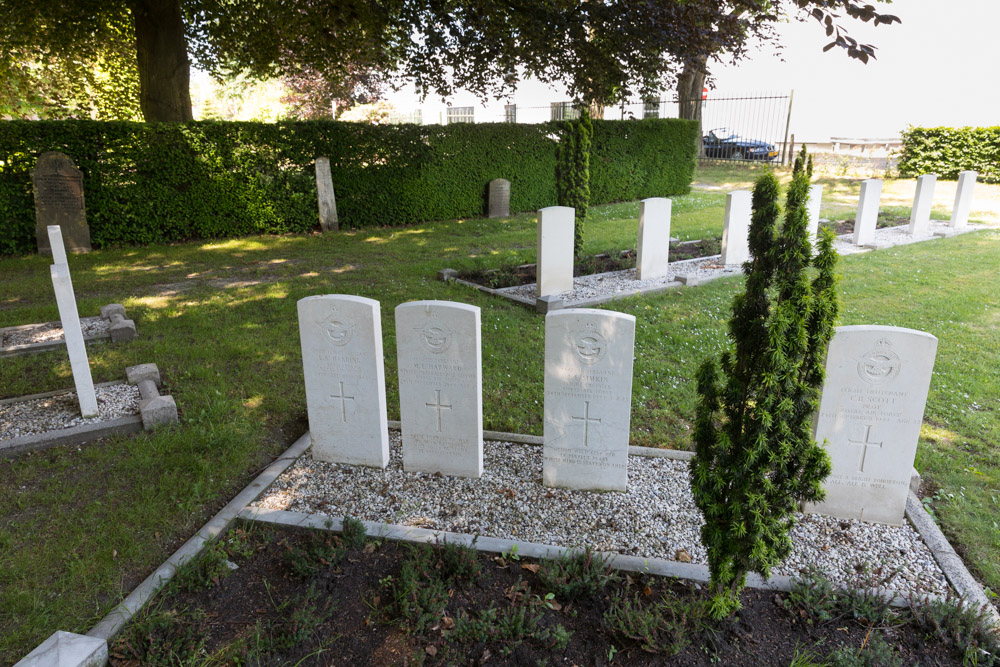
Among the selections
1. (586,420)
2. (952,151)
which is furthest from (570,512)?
(952,151)

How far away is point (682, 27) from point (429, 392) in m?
6.68

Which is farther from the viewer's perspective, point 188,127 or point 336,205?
point 336,205

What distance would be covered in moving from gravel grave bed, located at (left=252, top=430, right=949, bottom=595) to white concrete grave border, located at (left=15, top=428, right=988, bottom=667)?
0.09 metres

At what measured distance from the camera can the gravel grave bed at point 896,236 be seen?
12.3m

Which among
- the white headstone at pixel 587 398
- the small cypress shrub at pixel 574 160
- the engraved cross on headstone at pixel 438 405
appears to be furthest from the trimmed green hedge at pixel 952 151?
the engraved cross on headstone at pixel 438 405

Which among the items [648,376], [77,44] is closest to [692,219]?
[648,376]

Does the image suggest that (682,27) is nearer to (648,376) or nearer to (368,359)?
(648,376)

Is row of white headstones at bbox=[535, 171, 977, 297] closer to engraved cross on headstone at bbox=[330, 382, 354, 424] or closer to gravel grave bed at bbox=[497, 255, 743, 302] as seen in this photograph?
gravel grave bed at bbox=[497, 255, 743, 302]

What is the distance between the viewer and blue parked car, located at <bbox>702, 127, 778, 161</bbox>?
983 inches

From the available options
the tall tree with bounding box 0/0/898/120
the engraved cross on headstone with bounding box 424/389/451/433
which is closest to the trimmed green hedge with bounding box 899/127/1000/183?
the tall tree with bounding box 0/0/898/120

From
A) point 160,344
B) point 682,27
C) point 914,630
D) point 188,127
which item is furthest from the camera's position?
point 188,127

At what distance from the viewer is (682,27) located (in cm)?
841

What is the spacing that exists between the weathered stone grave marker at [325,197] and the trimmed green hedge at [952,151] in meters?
18.2

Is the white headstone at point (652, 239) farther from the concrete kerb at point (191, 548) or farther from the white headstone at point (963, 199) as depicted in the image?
the white headstone at point (963, 199)
